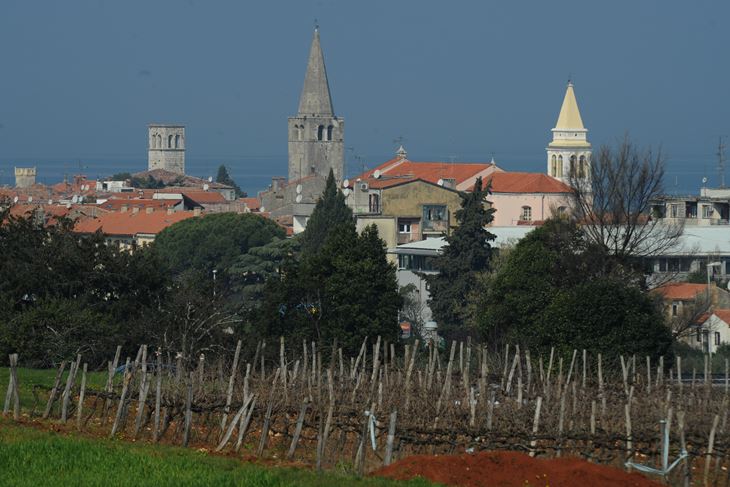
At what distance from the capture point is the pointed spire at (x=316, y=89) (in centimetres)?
17151

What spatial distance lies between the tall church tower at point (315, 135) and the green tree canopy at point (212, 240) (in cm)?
8816

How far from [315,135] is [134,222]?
244 feet

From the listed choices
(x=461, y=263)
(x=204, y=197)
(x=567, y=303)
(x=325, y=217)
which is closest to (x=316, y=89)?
(x=204, y=197)

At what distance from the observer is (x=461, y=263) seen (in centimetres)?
6253

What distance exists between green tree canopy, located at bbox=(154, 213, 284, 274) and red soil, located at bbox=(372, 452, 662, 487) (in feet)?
204

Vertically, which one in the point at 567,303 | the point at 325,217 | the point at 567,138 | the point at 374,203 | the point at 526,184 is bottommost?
the point at 567,303

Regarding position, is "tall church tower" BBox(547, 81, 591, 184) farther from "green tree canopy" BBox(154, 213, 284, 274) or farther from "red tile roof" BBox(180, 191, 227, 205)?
"green tree canopy" BBox(154, 213, 284, 274)

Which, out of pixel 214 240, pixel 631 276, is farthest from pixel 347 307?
pixel 214 240

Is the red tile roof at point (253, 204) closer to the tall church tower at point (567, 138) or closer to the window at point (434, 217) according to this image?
the tall church tower at point (567, 138)

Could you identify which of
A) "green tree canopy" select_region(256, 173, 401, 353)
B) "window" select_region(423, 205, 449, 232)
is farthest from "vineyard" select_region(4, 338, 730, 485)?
"window" select_region(423, 205, 449, 232)

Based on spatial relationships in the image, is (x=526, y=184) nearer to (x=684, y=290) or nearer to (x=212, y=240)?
(x=212, y=240)

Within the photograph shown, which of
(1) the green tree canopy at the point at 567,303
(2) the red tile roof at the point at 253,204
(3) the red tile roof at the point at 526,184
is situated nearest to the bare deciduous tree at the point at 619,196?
(1) the green tree canopy at the point at 567,303

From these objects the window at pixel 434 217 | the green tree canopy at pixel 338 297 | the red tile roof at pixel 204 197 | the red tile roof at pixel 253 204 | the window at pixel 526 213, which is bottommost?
the green tree canopy at pixel 338 297

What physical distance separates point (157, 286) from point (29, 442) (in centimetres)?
1954
